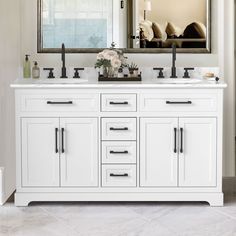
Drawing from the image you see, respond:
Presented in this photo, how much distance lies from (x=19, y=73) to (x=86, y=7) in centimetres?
73

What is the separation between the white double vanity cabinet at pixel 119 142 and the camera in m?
4.34

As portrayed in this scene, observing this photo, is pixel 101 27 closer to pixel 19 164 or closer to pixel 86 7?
pixel 86 7

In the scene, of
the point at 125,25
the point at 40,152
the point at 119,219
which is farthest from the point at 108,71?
the point at 119,219

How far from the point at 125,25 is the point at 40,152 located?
126 centimetres

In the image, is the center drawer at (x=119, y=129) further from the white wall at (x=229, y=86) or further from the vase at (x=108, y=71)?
the white wall at (x=229, y=86)

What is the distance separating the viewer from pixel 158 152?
4.39 metres

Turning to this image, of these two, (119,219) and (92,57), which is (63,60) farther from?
(119,219)

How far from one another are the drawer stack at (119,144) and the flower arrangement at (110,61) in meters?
0.49

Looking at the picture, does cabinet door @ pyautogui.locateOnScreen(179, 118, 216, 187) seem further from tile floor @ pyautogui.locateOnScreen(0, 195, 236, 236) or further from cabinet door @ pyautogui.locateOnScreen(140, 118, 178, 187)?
tile floor @ pyautogui.locateOnScreen(0, 195, 236, 236)

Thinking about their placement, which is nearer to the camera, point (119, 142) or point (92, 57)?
point (119, 142)

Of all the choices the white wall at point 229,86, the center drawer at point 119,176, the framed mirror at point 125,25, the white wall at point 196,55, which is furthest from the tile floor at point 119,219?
the framed mirror at point 125,25

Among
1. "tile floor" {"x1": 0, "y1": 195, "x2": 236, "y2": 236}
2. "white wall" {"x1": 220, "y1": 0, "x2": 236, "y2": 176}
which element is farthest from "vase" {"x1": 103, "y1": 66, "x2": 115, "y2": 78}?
"tile floor" {"x1": 0, "y1": 195, "x2": 236, "y2": 236}

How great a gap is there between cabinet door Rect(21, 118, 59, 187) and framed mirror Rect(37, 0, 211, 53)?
0.87m

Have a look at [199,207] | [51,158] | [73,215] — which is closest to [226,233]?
[199,207]
